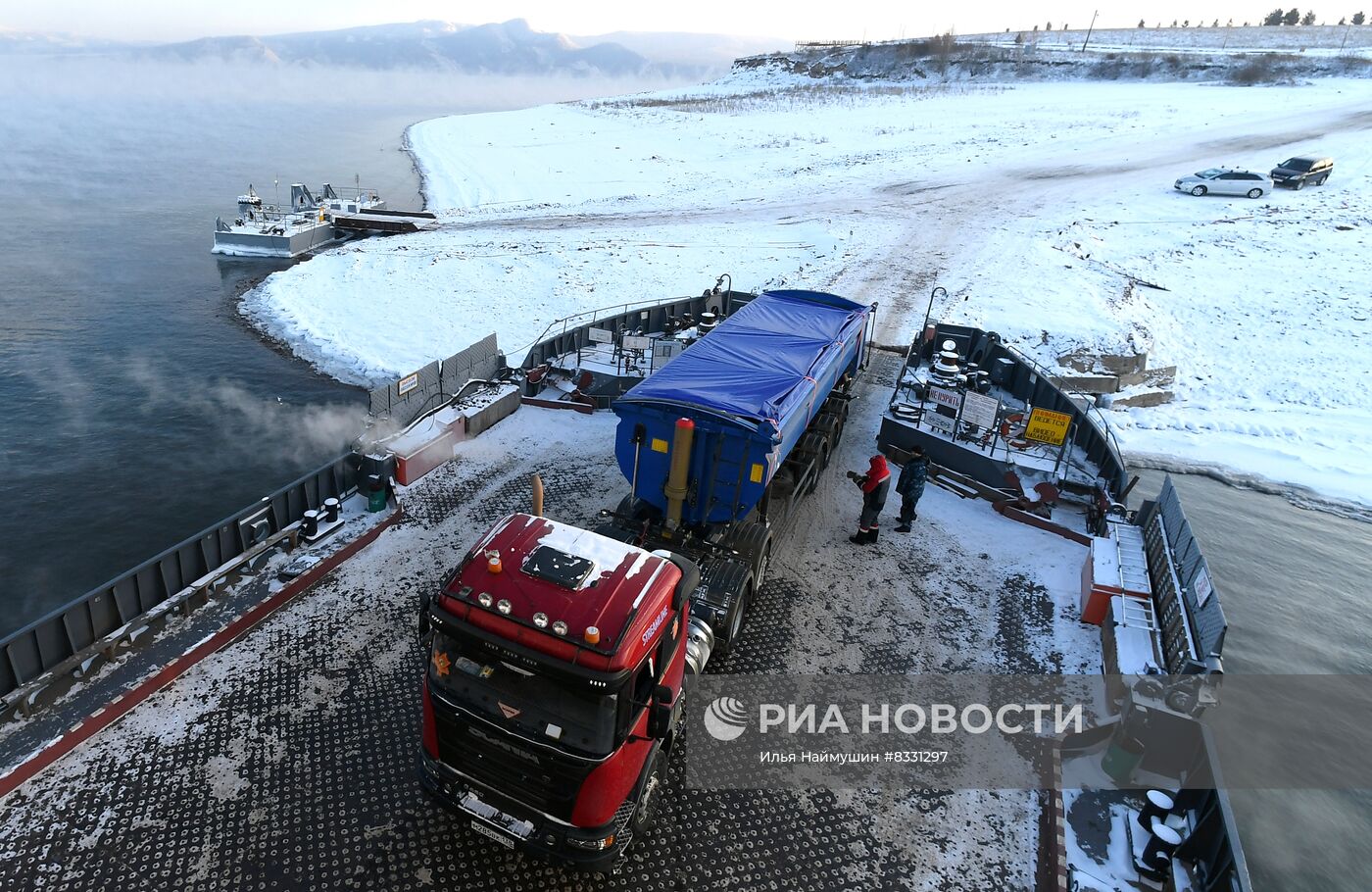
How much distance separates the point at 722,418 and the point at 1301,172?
43.7m

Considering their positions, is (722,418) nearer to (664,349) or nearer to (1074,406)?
(664,349)

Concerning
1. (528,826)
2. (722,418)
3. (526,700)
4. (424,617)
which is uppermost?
(722,418)

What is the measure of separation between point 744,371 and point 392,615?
600cm

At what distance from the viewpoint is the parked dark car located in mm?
37375

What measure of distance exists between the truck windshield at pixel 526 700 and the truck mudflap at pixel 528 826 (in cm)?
79

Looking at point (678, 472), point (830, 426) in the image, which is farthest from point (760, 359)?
point (830, 426)

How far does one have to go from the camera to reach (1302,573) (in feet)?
46.3

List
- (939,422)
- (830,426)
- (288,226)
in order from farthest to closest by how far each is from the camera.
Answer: (288,226) → (939,422) → (830,426)

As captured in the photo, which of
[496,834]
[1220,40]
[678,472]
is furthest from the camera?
[1220,40]

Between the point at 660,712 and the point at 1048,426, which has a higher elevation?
the point at 660,712

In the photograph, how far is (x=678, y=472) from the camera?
9812 mm

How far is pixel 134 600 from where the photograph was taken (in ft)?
28.9

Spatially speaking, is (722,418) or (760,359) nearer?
(722,418)

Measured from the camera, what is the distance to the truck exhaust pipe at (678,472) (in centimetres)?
957
